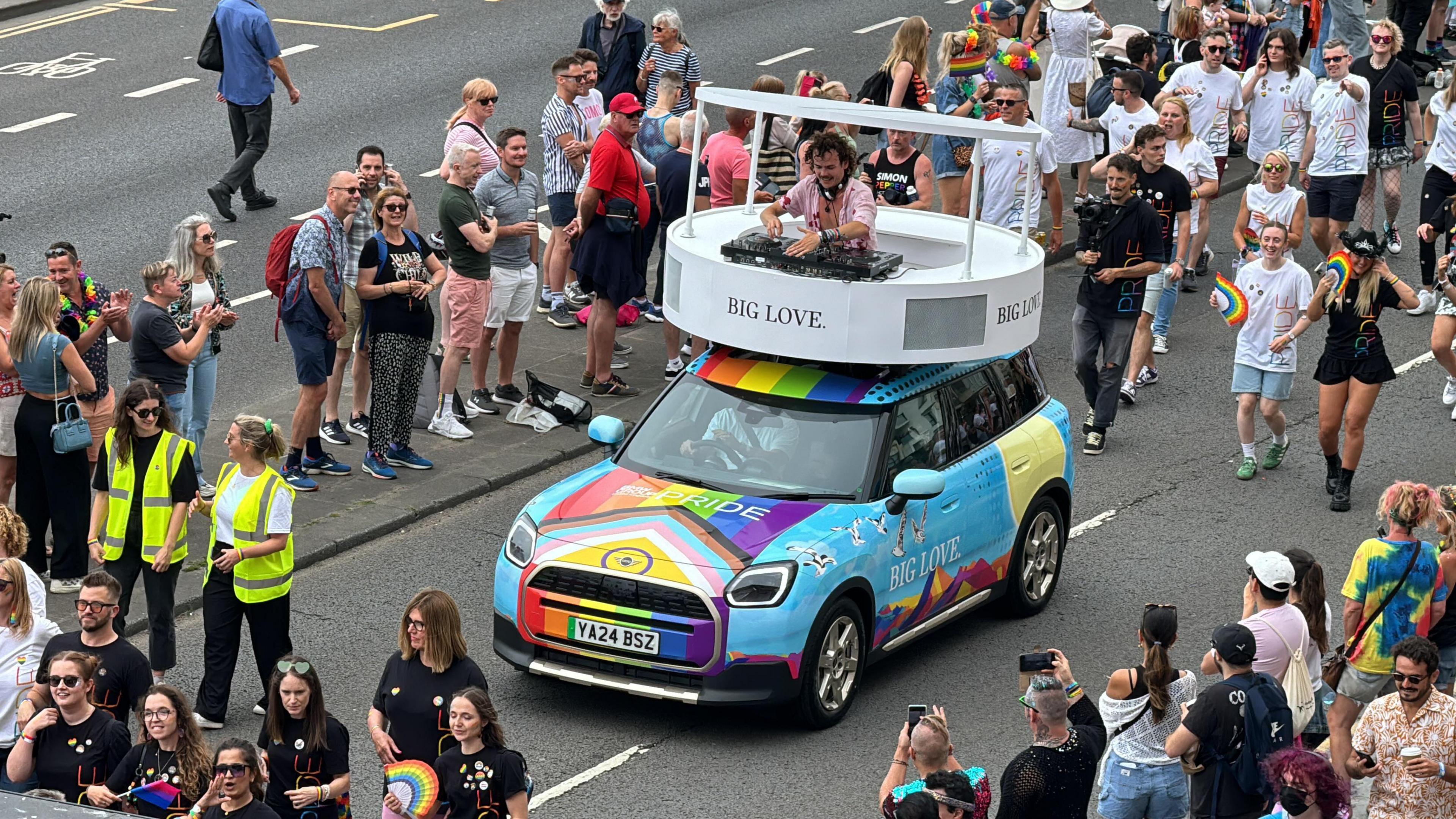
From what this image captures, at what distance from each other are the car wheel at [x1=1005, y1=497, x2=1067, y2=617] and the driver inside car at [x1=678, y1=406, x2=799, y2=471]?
163cm

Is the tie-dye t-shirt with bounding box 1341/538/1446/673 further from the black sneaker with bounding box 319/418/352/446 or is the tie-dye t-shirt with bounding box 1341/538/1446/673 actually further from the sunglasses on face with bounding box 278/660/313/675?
the black sneaker with bounding box 319/418/352/446

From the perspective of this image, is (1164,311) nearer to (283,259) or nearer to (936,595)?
(936,595)

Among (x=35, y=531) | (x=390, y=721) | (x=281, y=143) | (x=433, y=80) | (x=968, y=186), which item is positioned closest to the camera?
(x=390, y=721)

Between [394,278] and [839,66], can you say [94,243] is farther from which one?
[839,66]

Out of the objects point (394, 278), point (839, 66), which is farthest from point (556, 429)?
point (839, 66)

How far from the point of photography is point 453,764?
7.70 m

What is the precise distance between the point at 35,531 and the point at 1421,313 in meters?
11.7

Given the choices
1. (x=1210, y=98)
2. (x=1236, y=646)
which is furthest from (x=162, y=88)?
(x=1236, y=646)

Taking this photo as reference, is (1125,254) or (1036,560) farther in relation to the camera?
(1125,254)

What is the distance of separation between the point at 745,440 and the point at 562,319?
5.79 m

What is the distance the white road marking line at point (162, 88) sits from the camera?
21078 millimetres

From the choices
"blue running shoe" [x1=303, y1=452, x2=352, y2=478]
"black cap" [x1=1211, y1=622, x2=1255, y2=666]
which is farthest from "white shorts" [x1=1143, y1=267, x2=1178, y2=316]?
"black cap" [x1=1211, y1=622, x2=1255, y2=666]

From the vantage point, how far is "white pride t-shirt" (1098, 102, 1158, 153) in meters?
17.0

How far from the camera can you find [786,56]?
2339 cm
